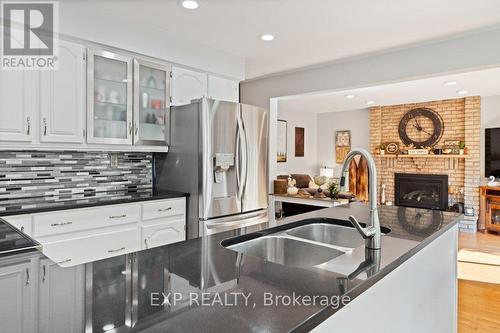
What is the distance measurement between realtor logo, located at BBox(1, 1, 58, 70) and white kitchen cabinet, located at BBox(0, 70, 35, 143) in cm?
7

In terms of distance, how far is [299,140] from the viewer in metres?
7.99

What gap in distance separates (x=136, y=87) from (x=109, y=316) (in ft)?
8.98

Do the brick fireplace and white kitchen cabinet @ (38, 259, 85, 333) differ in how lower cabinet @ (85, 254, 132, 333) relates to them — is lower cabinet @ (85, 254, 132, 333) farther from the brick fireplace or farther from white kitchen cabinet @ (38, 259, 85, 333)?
the brick fireplace

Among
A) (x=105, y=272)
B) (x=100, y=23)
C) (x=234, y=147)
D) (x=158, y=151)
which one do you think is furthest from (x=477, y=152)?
(x=105, y=272)

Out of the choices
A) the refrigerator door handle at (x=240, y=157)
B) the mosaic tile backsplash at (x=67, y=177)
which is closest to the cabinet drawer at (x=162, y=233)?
the mosaic tile backsplash at (x=67, y=177)

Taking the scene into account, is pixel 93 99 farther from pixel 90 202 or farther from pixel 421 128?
pixel 421 128

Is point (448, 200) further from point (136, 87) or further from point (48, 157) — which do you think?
point (48, 157)

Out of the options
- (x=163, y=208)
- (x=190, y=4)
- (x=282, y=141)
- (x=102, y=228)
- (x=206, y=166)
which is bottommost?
(x=102, y=228)

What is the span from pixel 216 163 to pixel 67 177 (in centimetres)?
135

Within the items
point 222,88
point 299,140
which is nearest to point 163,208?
point 222,88

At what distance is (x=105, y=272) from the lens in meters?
0.96

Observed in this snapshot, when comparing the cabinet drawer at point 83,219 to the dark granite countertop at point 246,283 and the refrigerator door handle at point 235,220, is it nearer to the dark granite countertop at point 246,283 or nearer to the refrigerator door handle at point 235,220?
the refrigerator door handle at point 235,220

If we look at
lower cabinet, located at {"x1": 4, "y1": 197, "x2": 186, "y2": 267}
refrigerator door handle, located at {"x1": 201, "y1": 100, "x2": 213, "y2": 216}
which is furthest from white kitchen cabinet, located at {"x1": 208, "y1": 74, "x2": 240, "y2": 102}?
lower cabinet, located at {"x1": 4, "y1": 197, "x2": 186, "y2": 267}

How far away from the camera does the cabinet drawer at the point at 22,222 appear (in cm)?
219
